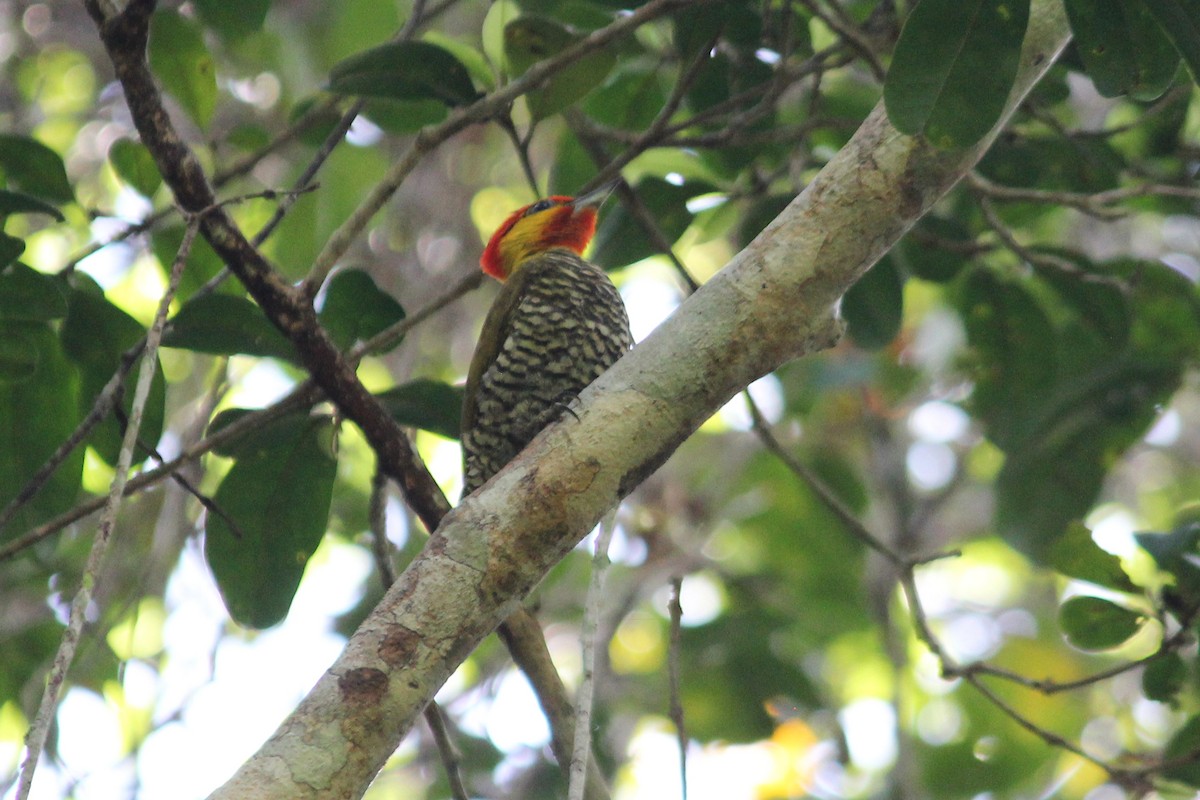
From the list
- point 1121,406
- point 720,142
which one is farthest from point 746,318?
point 1121,406

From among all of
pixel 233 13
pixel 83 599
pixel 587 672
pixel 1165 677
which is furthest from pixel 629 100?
pixel 83 599

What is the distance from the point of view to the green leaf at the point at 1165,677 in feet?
9.76

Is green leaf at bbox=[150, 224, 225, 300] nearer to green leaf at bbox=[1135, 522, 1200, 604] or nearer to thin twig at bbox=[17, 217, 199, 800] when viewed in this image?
thin twig at bbox=[17, 217, 199, 800]

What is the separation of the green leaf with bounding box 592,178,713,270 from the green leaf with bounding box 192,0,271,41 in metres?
1.23

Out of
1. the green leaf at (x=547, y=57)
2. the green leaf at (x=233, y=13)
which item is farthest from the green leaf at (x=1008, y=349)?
the green leaf at (x=233, y=13)

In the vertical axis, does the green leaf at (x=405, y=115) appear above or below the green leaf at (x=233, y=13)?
below

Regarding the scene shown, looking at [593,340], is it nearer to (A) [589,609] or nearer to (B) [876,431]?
(A) [589,609]

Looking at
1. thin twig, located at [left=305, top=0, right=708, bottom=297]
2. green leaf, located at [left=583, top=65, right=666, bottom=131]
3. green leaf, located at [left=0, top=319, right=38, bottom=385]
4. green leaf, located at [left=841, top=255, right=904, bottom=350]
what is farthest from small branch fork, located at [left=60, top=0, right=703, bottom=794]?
green leaf, located at [left=841, top=255, right=904, bottom=350]

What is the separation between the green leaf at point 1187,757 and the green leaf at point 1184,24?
174 cm

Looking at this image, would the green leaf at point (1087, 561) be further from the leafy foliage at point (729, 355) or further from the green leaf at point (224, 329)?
the green leaf at point (224, 329)

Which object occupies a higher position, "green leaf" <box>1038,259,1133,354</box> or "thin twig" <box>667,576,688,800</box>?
"green leaf" <box>1038,259,1133,354</box>

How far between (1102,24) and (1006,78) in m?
0.29

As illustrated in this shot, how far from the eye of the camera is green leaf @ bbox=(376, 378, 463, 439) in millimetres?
3178

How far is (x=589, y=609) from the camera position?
200cm
